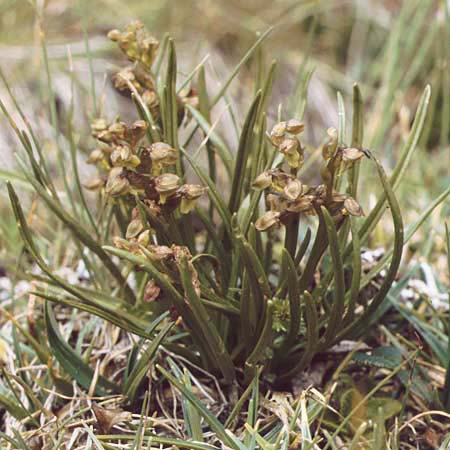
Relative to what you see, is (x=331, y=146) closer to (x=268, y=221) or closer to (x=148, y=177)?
(x=268, y=221)

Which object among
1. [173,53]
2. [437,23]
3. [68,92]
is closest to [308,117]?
[437,23]

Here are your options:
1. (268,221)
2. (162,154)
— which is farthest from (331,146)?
(162,154)

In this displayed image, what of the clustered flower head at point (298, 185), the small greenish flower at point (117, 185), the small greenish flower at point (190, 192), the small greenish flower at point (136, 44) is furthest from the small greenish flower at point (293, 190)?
the small greenish flower at point (136, 44)

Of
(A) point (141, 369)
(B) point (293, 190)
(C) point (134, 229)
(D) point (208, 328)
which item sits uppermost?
(B) point (293, 190)

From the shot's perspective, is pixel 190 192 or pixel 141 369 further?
pixel 141 369

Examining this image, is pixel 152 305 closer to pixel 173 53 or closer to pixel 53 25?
pixel 173 53

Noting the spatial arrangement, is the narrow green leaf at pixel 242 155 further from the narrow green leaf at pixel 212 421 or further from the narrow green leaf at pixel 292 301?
the narrow green leaf at pixel 212 421

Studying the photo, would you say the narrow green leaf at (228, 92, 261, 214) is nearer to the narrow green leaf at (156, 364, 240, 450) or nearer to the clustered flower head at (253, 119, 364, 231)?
the clustered flower head at (253, 119, 364, 231)

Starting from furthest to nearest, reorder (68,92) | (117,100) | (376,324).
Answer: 1. (117,100)
2. (68,92)
3. (376,324)
